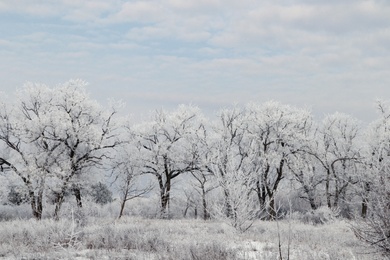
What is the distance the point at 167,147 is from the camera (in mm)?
36094

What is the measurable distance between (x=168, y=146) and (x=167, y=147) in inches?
5.1

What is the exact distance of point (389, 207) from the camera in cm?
755

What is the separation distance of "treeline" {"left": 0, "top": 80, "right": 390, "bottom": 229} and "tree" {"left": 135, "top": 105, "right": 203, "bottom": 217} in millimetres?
95

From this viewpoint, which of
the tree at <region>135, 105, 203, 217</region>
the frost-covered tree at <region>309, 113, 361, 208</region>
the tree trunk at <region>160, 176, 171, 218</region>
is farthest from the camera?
the frost-covered tree at <region>309, 113, 361, 208</region>

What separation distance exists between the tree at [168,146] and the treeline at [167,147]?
0.31 ft

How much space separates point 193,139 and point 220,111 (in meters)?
3.94

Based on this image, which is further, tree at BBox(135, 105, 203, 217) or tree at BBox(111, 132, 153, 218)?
tree at BBox(135, 105, 203, 217)

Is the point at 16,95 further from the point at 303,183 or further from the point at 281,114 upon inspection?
the point at 303,183

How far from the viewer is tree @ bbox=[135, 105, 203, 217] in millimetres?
35562

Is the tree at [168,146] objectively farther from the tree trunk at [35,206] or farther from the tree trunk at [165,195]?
the tree trunk at [35,206]

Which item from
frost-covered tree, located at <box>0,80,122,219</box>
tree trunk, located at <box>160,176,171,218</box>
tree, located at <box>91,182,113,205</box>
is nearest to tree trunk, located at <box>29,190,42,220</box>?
frost-covered tree, located at <box>0,80,122,219</box>

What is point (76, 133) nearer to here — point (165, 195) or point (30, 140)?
point (30, 140)

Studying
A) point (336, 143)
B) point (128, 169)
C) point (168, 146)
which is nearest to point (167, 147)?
point (168, 146)

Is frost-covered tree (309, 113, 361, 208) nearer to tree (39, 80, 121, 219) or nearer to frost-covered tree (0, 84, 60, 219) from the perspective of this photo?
tree (39, 80, 121, 219)
